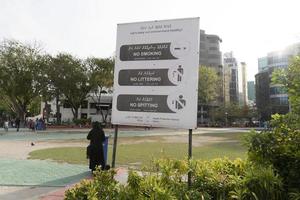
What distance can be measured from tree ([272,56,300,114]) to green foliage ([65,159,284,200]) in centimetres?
94

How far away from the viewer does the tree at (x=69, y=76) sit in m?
55.1

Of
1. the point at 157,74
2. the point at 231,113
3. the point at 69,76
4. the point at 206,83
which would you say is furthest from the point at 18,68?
the point at 231,113

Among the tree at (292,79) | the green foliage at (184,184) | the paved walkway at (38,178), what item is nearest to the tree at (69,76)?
the paved walkway at (38,178)

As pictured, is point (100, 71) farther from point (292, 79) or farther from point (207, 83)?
point (292, 79)

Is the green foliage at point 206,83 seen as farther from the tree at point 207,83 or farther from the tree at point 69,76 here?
the tree at point 69,76

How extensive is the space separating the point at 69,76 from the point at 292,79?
52.8 m

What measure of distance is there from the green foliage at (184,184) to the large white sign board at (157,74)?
93cm

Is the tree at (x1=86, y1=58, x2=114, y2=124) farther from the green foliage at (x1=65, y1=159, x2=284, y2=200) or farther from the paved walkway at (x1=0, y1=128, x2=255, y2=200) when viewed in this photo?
the green foliage at (x1=65, y1=159, x2=284, y2=200)

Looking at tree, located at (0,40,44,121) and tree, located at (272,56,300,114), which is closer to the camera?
tree, located at (272,56,300,114)

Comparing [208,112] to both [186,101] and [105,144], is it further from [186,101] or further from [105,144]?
[186,101]

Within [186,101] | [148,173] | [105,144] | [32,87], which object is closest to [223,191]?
[148,173]

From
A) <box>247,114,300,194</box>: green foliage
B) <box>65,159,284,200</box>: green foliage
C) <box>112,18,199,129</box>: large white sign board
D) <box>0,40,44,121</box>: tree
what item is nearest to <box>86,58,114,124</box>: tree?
<box>0,40,44,121</box>: tree

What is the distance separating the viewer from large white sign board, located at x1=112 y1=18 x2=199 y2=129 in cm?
545

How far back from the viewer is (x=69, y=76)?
55.6 m
